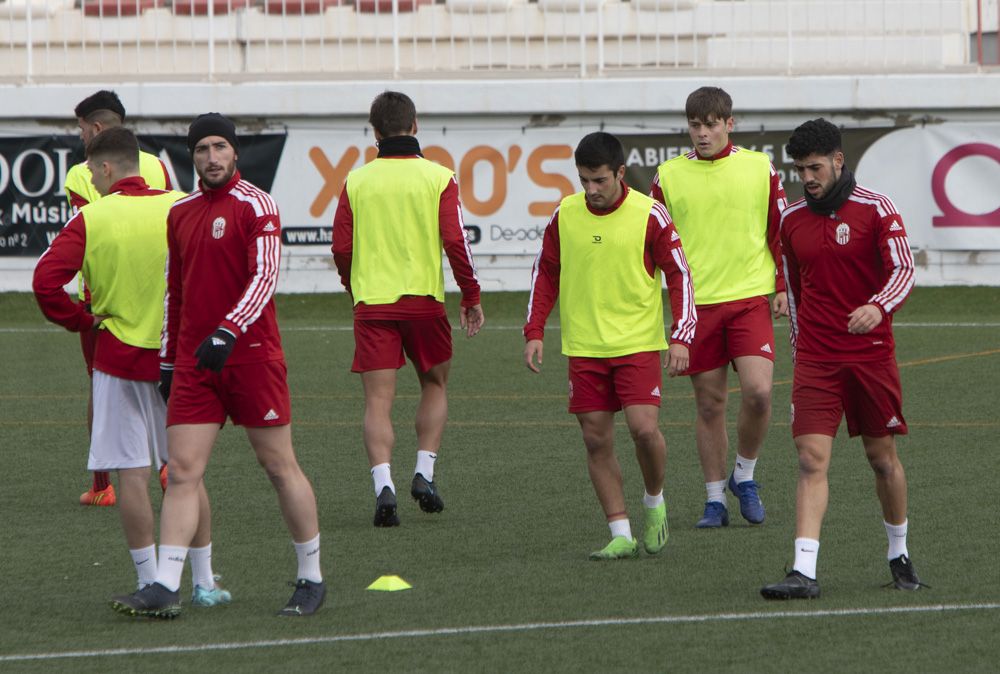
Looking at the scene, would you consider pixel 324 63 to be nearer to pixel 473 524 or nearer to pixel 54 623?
pixel 473 524

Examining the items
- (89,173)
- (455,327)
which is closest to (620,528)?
(89,173)

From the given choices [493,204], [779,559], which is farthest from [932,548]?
[493,204]

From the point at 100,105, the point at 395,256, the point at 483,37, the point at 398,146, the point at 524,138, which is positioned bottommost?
the point at 395,256

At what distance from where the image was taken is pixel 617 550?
6973 millimetres

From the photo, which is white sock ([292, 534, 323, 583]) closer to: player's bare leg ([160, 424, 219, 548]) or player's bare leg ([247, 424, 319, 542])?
player's bare leg ([247, 424, 319, 542])

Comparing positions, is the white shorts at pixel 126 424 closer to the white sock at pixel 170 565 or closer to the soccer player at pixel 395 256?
the white sock at pixel 170 565

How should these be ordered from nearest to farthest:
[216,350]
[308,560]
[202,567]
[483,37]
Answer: [216,350] < [308,560] < [202,567] < [483,37]

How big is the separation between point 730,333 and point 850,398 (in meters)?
1.66

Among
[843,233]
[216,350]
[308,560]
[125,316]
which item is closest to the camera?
[216,350]

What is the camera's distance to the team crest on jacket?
615 centimetres

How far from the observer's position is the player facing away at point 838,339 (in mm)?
6086

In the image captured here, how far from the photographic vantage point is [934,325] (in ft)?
53.3

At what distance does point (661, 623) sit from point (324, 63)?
1637cm

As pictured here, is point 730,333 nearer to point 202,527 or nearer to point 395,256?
point 395,256
